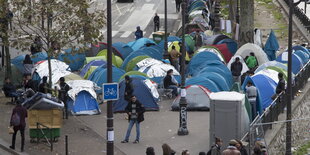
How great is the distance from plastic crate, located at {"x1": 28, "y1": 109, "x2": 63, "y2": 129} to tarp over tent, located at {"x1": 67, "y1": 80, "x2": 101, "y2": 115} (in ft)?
13.2

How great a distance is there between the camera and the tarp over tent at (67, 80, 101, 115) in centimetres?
2867

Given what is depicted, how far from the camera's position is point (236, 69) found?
3247 cm

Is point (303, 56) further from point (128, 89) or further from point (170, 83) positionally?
point (128, 89)

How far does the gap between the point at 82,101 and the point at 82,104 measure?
0.39 ft

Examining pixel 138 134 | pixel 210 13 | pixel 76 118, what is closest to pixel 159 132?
pixel 138 134

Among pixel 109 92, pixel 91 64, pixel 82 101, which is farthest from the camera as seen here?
pixel 91 64

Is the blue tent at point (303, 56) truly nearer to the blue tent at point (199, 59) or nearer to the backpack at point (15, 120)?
the blue tent at point (199, 59)

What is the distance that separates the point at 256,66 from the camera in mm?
35094

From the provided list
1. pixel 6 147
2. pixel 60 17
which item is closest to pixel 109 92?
pixel 6 147

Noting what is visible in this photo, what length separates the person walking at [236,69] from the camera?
106 ft

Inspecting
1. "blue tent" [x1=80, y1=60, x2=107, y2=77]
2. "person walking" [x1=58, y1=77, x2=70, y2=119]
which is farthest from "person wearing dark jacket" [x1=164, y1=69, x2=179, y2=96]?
"person walking" [x1=58, y1=77, x2=70, y2=119]

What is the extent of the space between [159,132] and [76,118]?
364cm

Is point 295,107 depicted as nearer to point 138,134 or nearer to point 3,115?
point 138,134

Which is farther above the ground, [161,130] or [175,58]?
[175,58]
